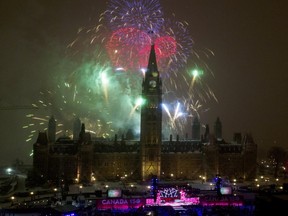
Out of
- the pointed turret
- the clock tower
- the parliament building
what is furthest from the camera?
the clock tower

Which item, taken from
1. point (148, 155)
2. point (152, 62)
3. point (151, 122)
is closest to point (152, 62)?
point (152, 62)

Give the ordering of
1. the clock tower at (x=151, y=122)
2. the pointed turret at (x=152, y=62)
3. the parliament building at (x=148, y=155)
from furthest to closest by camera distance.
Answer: the clock tower at (x=151, y=122), the pointed turret at (x=152, y=62), the parliament building at (x=148, y=155)

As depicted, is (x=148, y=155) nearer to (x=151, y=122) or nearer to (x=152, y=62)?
(x=151, y=122)

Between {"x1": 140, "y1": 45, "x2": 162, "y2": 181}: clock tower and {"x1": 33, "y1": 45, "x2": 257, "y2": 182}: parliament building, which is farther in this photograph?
{"x1": 140, "y1": 45, "x2": 162, "y2": 181}: clock tower

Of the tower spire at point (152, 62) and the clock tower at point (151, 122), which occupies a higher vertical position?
the tower spire at point (152, 62)

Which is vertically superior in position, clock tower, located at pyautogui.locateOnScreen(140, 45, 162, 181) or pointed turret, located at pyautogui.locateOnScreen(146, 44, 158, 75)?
pointed turret, located at pyautogui.locateOnScreen(146, 44, 158, 75)

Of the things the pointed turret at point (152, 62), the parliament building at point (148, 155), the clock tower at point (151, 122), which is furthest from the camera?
the clock tower at point (151, 122)

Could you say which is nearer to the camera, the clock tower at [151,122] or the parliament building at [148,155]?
the parliament building at [148,155]

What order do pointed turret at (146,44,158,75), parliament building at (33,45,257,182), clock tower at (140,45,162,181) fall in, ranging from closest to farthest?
parliament building at (33,45,257,182) → pointed turret at (146,44,158,75) → clock tower at (140,45,162,181)
